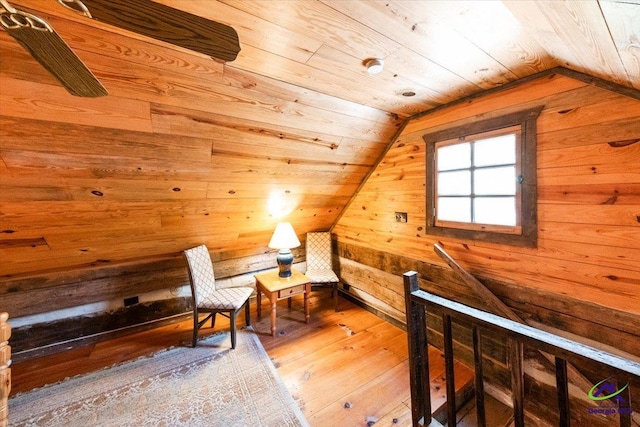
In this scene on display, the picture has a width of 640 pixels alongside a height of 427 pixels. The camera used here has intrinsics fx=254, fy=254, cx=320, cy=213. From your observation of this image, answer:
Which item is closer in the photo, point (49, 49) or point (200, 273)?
point (49, 49)

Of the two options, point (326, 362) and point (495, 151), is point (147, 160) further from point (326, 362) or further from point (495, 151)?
point (495, 151)

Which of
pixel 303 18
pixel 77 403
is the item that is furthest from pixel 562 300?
pixel 77 403

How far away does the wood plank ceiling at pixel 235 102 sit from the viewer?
1.06 metres

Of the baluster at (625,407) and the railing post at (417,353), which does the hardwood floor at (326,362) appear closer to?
the railing post at (417,353)

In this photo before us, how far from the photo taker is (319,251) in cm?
360

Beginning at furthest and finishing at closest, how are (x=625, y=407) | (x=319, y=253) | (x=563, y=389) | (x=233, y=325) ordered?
(x=319, y=253) → (x=233, y=325) → (x=563, y=389) → (x=625, y=407)

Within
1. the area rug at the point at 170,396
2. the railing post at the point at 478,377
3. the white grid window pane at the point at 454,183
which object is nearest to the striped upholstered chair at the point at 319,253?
the area rug at the point at 170,396

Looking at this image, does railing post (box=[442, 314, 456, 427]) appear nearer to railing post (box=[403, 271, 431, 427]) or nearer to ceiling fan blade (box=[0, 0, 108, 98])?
railing post (box=[403, 271, 431, 427])

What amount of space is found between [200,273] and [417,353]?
2214mm

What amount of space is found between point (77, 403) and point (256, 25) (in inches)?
109

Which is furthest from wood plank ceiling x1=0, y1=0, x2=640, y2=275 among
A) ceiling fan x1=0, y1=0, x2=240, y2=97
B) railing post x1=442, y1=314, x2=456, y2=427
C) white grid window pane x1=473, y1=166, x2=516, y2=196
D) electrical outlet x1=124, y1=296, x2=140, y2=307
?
railing post x1=442, y1=314, x2=456, y2=427

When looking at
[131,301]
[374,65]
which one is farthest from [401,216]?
[131,301]

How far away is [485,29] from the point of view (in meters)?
1.14

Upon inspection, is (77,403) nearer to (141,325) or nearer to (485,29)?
(141,325)
